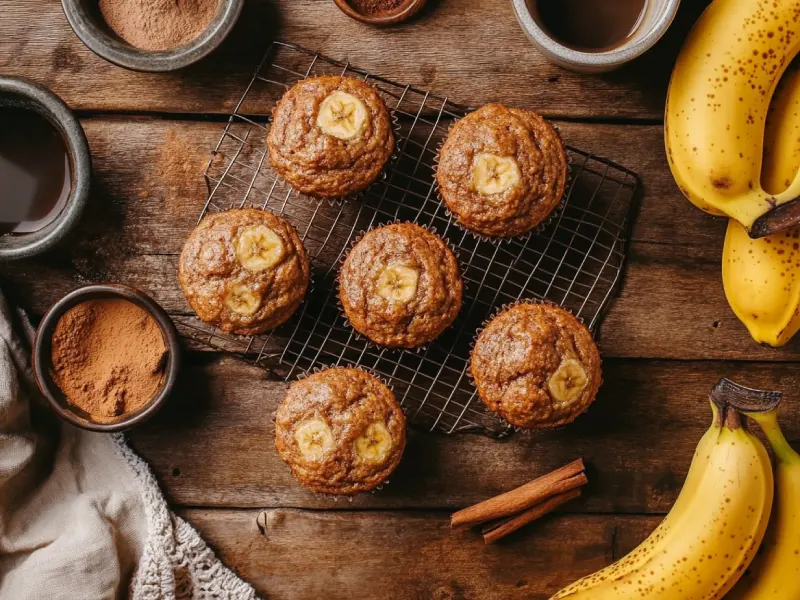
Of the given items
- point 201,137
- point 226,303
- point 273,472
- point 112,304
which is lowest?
point 273,472

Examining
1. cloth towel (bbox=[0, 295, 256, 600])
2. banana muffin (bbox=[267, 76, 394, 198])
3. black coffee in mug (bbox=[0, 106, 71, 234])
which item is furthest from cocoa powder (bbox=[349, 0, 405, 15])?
cloth towel (bbox=[0, 295, 256, 600])

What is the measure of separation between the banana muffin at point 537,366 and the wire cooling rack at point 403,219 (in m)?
0.19

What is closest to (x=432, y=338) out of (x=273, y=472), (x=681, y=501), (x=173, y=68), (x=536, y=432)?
(x=536, y=432)

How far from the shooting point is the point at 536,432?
2861 mm

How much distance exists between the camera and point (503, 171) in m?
2.53

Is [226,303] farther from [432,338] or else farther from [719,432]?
[719,432]

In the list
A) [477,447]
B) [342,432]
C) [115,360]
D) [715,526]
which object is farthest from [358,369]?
[715,526]

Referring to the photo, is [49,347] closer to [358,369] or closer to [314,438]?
[314,438]

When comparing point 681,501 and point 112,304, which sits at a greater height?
point 681,501

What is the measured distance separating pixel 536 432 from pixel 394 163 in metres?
1.15

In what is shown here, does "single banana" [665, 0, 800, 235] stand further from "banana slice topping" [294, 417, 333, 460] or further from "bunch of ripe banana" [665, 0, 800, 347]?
"banana slice topping" [294, 417, 333, 460]

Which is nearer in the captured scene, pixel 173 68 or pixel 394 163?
pixel 173 68

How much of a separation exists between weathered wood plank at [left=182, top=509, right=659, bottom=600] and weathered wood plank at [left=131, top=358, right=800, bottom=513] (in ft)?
0.22

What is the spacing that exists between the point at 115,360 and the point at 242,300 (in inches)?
20.2
